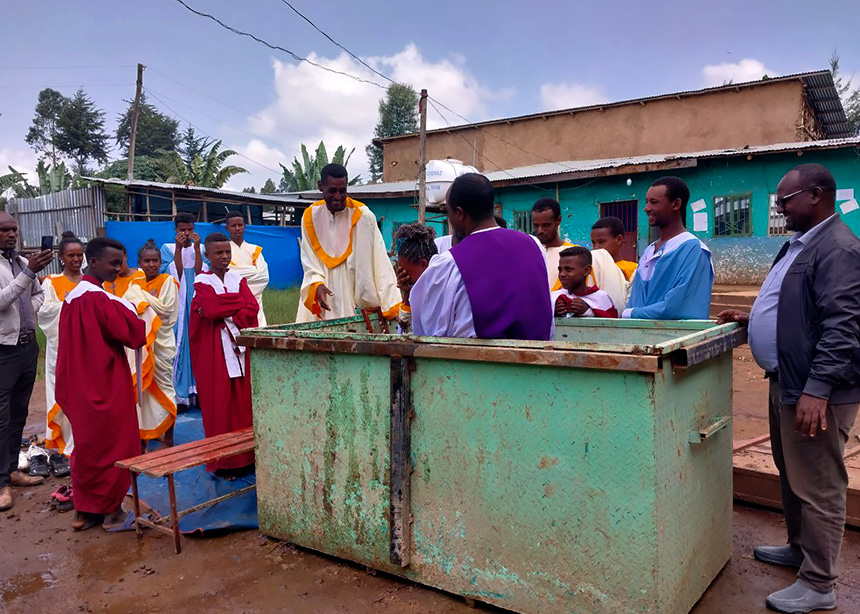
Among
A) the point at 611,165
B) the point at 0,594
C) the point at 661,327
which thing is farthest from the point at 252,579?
the point at 611,165

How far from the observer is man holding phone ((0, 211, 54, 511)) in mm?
4195

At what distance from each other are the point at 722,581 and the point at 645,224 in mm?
12644

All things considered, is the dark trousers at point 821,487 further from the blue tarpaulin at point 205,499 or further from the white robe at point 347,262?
the blue tarpaulin at point 205,499

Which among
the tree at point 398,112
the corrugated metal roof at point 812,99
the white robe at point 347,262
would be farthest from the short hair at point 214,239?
the tree at point 398,112

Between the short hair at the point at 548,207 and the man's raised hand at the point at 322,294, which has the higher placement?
the short hair at the point at 548,207

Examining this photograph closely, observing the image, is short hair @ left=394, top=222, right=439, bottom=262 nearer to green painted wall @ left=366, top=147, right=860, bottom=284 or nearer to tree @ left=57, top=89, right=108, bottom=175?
green painted wall @ left=366, top=147, right=860, bottom=284

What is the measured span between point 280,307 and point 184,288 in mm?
5980

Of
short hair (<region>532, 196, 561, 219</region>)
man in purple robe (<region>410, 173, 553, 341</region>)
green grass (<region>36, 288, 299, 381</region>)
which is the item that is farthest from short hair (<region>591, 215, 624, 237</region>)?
green grass (<region>36, 288, 299, 381</region>)

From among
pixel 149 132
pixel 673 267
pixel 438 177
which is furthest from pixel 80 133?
pixel 673 267

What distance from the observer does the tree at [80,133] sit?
3881 cm

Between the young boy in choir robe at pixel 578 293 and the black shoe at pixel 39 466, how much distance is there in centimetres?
408

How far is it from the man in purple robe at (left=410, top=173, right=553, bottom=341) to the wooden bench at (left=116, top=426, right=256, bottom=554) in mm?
1678

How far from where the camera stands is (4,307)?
165 inches

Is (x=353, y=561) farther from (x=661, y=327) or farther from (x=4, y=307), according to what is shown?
(x=4, y=307)
